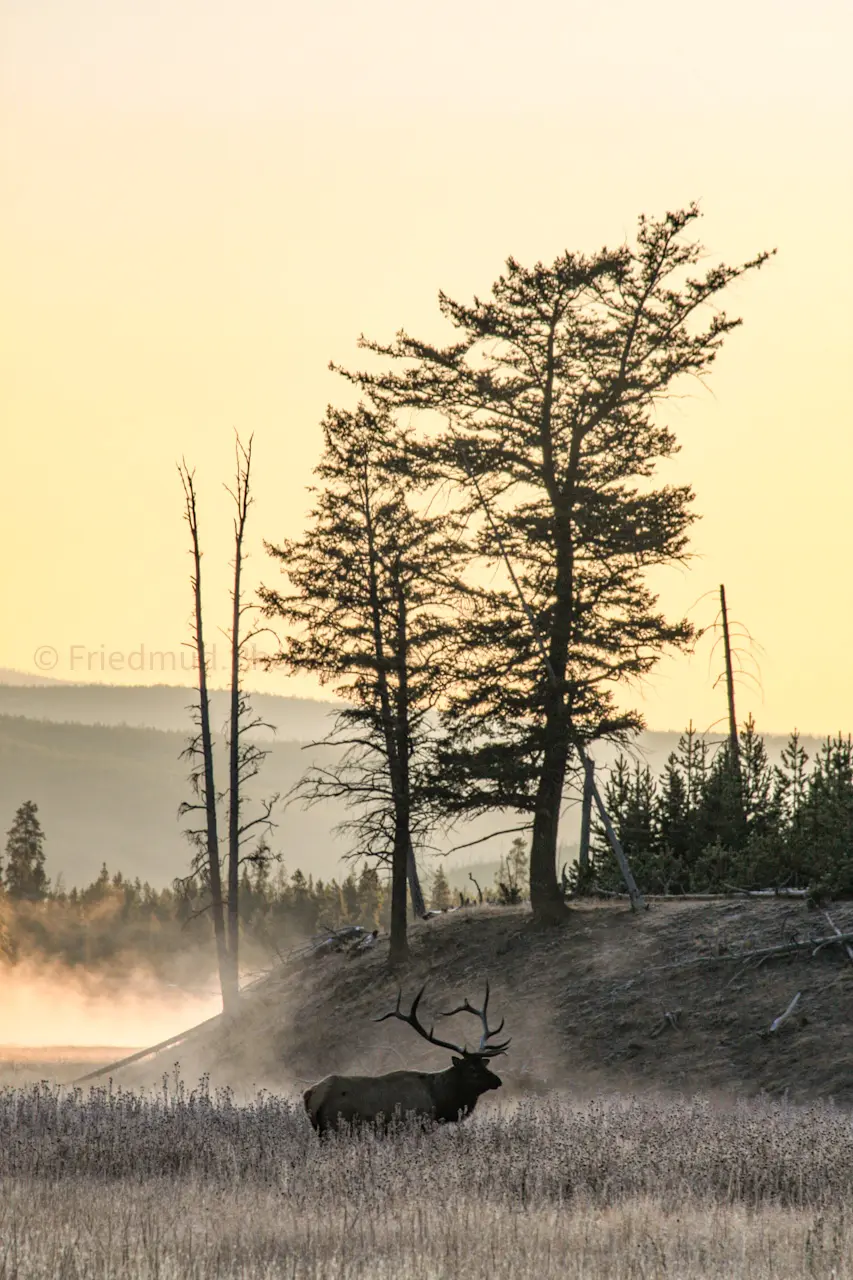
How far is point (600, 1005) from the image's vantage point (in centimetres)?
2644

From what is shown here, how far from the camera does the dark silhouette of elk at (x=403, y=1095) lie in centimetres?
1508

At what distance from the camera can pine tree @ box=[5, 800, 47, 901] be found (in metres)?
81.0

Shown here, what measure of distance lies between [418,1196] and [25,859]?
7574 cm

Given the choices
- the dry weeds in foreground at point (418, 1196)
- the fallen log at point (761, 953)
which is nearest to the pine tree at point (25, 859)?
the fallen log at point (761, 953)

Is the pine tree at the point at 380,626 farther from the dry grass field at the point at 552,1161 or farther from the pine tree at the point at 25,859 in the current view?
Result: the pine tree at the point at 25,859

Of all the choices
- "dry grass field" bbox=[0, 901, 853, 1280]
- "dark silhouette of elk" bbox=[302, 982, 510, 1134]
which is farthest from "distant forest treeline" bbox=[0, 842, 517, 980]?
"dark silhouette of elk" bbox=[302, 982, 510, 1134]

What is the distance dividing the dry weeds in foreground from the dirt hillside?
6.08 m

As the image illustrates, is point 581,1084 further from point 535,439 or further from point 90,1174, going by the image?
point 535,439

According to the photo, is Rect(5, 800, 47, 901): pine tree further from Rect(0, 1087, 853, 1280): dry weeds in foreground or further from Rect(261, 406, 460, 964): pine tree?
Rect(0, 1087, 853, 1280): dry weeds in foreground

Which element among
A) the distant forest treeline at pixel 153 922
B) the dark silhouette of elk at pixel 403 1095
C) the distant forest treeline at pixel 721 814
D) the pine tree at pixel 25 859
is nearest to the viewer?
the dark silhouette of elk at pixel 403 1095

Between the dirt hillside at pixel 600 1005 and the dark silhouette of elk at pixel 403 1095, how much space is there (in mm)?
8224

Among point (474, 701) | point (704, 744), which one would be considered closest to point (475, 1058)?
point (474, 701)

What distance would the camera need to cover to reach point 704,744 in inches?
1396

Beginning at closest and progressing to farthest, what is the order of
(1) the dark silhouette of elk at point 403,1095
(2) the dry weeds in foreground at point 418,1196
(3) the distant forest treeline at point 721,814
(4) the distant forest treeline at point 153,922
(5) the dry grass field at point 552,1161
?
1. (2) the dry weeds in foreground at point 418,1196
2. (5) the dry grass field at point 552,1161
3. (1) the dark silhouette of elk at point 403,1095
4. (3) the distant forest treeline at point 721,814
5. (4) the distant forest treeline at point 153,922
